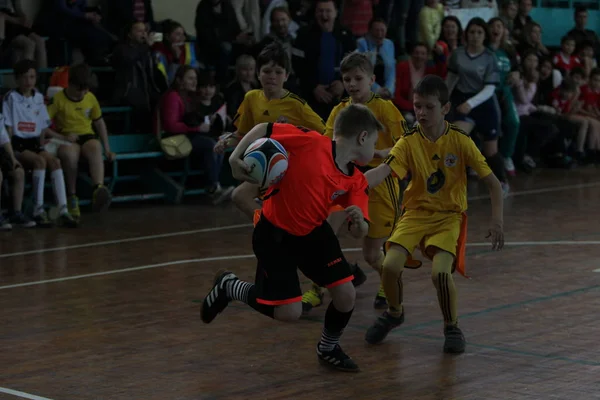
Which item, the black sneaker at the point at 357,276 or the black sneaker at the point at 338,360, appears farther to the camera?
the black sneaker at the point at 357,276

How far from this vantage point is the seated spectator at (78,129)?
1336 centimetres

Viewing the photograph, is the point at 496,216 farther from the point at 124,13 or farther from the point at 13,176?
the point at 124,13

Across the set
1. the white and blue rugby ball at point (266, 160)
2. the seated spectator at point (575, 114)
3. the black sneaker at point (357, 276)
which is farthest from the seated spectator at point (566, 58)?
the white and blue rugby ball at point (266, 160)

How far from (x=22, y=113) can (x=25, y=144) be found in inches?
15.9

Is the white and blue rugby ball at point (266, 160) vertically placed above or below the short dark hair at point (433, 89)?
below

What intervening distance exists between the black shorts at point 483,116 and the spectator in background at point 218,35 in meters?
2.84

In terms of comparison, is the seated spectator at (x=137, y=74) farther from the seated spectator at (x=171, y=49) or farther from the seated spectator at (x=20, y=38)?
the seated spectator at (x=20, y=38)

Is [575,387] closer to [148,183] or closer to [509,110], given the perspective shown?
[148,183]

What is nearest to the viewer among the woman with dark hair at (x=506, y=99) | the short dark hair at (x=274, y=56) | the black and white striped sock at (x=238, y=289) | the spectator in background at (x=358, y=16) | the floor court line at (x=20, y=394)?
the floor court line at (x=20, y=394)

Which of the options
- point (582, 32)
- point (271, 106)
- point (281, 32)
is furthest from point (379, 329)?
point (582, 32)

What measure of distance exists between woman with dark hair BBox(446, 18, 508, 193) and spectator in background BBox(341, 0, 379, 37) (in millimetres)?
2033

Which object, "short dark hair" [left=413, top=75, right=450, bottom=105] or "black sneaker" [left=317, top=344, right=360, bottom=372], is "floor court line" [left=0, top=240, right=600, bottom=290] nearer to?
"black sneaker" [left=317, top=344, right=360, bottom=372]

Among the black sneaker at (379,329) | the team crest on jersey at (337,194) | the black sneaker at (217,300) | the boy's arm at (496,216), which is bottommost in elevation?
the black sneaker at (379,329)

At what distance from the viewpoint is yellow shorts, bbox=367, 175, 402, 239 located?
8.20 meters
